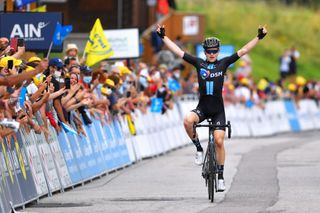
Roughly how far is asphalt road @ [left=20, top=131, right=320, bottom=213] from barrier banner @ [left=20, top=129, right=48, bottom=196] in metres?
0.22

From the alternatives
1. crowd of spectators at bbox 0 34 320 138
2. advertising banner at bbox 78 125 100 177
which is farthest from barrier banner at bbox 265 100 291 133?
advertising banner at bbox 78 125 100 177

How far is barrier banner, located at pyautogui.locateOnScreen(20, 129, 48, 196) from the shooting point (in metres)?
17.9

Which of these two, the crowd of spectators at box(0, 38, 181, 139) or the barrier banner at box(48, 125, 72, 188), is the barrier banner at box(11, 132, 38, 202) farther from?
the barrier banner at box(48, 125, 72, 188)

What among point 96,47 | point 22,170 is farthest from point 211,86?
point 96,47

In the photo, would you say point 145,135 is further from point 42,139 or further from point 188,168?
point 42,139

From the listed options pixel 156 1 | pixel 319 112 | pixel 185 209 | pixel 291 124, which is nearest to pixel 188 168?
pixel 185 209

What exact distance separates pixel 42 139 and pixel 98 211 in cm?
315

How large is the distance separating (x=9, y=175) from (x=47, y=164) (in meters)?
2.84

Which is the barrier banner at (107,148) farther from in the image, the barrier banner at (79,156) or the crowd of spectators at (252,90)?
the crowd of spectators at (252,90)

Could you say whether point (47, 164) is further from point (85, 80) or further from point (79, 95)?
point (85, 80)

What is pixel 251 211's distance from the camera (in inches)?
628

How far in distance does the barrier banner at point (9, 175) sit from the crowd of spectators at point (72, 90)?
1.29 feet

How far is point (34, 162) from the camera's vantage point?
18.2 m

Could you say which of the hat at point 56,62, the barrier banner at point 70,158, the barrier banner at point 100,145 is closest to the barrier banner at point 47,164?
the barrier banner at point 70,158
